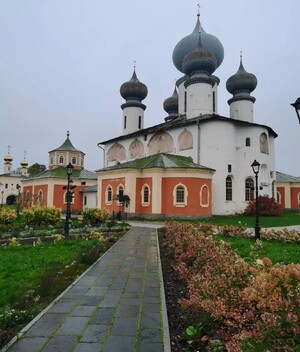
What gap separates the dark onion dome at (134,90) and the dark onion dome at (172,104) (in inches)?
191

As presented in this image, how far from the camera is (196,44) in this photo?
38.3 meters

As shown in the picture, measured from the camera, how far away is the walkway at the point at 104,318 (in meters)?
3.35

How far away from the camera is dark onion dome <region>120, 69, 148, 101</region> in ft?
134

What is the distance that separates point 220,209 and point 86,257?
23.5 m

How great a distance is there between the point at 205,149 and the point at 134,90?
50.4 ft

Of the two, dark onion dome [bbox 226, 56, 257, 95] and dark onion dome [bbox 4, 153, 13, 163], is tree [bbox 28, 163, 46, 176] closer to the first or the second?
dark onion dome [bbox 4, 153, 13, 163]

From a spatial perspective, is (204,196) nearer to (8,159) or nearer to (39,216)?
(39,216)

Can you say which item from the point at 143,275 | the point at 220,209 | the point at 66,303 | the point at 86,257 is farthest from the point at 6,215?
the point at 220,209

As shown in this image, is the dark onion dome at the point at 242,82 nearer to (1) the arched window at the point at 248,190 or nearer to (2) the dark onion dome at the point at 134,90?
(2) the dark onion dome at the point at 134,90

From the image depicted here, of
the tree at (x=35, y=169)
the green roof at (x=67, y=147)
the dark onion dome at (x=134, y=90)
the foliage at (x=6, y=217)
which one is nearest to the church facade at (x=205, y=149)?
the dark onion dome at (x=134, y=90)

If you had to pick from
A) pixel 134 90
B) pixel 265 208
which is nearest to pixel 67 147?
pixel 134 90

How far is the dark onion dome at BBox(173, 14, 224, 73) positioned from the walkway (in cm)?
3687

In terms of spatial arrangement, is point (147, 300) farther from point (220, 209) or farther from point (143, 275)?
point (220, 209)

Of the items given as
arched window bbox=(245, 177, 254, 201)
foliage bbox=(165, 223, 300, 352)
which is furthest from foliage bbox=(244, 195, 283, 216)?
foliage bbox=(165, 223, 300, 352)
